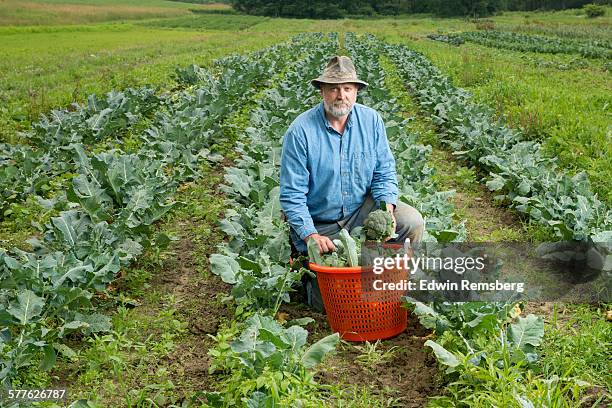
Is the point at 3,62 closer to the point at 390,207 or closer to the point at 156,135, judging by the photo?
the point at 156,135

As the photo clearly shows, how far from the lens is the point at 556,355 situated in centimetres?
350

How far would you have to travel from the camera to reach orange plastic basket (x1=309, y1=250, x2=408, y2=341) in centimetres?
374

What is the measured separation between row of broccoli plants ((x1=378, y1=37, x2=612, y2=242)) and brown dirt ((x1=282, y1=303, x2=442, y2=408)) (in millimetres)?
1521

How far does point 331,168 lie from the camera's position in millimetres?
4281

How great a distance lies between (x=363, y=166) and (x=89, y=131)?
17.0 feet

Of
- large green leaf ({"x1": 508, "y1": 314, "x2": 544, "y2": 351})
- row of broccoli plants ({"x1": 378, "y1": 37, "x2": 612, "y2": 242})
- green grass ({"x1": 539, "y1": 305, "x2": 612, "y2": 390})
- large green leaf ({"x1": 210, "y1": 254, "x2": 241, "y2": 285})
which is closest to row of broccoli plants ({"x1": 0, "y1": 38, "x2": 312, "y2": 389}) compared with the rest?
large green leaf ({"x1": 210, "y1": 254, "x2": 241, "y2": 285})

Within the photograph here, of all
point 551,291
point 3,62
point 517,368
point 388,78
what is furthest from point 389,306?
point 3,62

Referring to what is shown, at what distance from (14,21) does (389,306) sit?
35.3 m

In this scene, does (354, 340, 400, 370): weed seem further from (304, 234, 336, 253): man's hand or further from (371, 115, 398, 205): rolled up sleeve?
(371, 115, 398, 205): rolled up sleeve

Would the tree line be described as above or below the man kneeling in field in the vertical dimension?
below

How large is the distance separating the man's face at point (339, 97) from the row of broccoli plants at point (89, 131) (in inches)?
118

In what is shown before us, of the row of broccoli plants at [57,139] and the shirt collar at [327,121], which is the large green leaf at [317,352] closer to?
the shirt collar at [327,121]

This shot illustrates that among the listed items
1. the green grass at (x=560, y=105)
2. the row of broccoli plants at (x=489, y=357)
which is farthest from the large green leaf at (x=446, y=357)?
the green grass at (x=560, y=105)

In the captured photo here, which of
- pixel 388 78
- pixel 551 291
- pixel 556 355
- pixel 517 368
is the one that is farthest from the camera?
pixel 388 78
